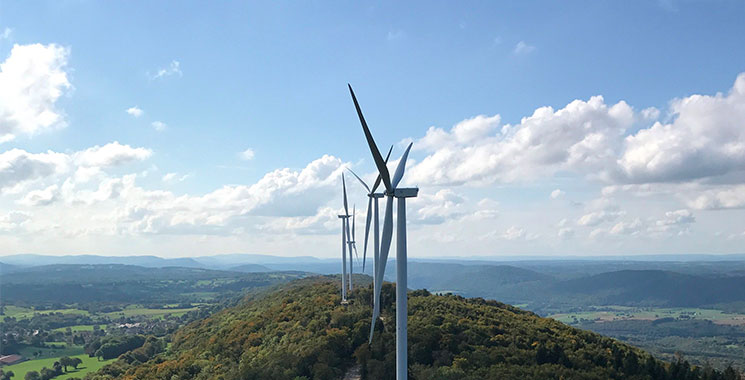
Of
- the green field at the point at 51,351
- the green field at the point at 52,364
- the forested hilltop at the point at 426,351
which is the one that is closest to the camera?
the forested hilltop at the point at 426,351

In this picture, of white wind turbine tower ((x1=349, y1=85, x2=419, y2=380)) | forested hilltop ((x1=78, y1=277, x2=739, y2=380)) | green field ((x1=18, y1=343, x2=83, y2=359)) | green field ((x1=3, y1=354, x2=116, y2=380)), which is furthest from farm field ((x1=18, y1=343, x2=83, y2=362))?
white wind turbine tower ((x1=349, y1=85, x2=419, y2=380))

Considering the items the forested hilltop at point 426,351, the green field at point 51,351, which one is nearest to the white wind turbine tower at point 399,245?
the forested hilltop at point 426,351

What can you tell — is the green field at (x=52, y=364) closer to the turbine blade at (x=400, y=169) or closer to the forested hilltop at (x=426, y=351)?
the forested hilltop at (x=426, y=351)

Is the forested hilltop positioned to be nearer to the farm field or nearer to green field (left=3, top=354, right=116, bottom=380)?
green field (left=3, top=354, right=116, bottom=380)

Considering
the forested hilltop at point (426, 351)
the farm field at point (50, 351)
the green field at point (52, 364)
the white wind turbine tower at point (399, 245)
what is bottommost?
the farm field at point (50, 351)

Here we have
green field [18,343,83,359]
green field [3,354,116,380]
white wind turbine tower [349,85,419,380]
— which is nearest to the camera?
A: white wind turbine tower [349,85,419,380]

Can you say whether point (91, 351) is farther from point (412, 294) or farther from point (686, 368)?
point (686, 368)
